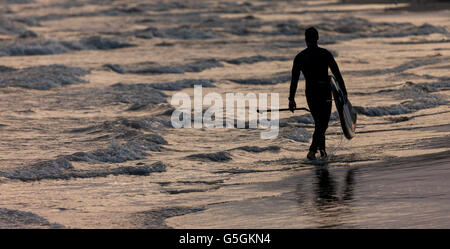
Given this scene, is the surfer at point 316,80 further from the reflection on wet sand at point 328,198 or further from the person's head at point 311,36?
the reflection on wet sand at point 328,198

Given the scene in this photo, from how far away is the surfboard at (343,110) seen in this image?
11.3 metres

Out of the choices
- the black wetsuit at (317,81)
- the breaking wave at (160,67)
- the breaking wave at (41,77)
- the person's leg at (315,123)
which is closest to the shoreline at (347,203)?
the person's leg at (315,123)

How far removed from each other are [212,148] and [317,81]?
7.73ft

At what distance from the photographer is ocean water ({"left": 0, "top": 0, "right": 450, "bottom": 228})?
8750 millimetres

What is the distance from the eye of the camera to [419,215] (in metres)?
8.09

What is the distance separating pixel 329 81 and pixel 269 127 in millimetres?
3490

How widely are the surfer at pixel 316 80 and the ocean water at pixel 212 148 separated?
1.36 ft

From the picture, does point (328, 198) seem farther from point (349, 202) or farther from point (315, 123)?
point (315, 123)

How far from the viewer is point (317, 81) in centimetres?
1119

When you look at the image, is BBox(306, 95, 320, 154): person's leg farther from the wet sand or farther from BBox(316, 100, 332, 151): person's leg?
the wet sand

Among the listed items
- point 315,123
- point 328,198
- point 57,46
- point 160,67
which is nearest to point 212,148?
point 315,123
